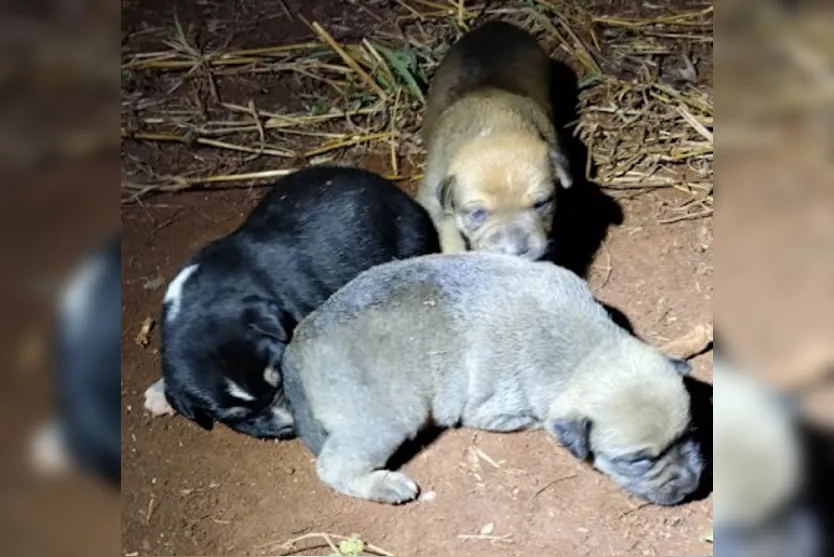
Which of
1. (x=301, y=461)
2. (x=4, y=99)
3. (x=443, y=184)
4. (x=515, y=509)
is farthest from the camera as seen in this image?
(x=443, y=184)

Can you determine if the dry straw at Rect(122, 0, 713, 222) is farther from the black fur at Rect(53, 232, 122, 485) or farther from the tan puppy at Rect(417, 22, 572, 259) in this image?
the black fur at Rect(53, 232, 122, 485)

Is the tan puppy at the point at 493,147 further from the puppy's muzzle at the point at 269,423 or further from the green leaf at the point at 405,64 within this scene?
the puppy's muzzle at the point at 269,423

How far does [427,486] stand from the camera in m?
3.38

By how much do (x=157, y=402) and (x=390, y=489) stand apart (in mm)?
928

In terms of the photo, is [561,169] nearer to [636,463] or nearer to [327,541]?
[636,463]

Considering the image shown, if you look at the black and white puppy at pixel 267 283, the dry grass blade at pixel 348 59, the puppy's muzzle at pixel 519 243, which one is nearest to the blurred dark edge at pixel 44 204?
the black and white puppy at pixel 267 283

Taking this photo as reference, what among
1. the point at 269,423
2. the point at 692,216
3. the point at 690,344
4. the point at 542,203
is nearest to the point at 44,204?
the point at 269,423

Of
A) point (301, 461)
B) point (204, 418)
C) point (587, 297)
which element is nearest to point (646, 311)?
point (587, 297)

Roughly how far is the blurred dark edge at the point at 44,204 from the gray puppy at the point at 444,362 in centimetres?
202

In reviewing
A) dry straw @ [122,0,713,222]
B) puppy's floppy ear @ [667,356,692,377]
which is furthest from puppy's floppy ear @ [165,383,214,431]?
puppy's floppy ear @ [667,356,692,377]

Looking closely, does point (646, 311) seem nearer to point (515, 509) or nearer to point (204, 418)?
point (515, 509)

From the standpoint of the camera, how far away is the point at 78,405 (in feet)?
4.17

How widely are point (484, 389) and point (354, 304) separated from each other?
1.80 ft

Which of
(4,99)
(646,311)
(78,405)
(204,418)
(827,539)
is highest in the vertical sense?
(4,99)
